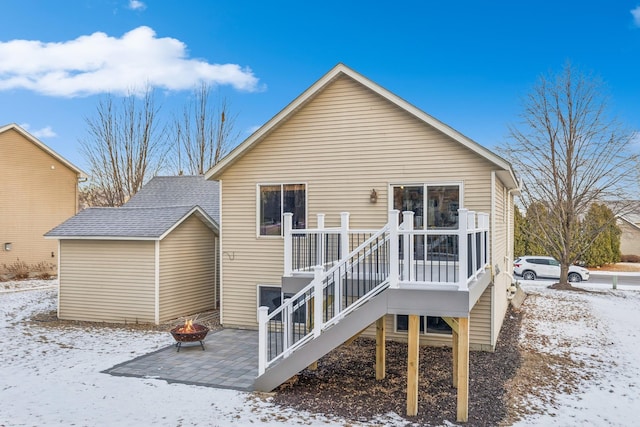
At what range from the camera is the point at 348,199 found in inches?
428

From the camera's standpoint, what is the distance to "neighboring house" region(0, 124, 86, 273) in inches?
798

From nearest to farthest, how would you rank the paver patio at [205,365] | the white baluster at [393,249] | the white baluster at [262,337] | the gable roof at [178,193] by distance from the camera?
the white baluster at [393,249]
the white baluster at [262,337]
the paver patio at [205,365]
the gable roof at [178,193]

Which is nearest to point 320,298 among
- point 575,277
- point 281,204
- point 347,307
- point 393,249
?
point 347,307

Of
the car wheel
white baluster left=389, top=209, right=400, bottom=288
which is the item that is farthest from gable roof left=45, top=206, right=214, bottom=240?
the car wheel

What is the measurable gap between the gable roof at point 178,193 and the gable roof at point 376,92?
529cm

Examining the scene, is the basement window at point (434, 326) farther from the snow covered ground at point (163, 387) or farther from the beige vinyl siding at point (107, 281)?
the beige vinyl siding at point (107, 281)

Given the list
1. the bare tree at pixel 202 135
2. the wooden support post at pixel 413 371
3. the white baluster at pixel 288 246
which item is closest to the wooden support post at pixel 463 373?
the wooden support post at pixel 413 371

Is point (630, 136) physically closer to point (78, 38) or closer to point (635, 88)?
point (635, 88)

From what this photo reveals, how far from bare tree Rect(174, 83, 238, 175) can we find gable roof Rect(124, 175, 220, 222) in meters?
11.9

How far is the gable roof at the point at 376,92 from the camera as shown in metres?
9.50

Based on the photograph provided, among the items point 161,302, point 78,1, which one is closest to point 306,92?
point 161,302

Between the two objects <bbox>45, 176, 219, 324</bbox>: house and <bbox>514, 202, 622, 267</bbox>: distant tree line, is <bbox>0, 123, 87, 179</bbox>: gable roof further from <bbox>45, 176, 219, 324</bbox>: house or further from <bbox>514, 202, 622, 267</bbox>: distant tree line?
<bbox>514, 202, 622, 267</bbox>: distant tree line

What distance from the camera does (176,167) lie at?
30594 mm

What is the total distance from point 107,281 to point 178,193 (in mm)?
5892
